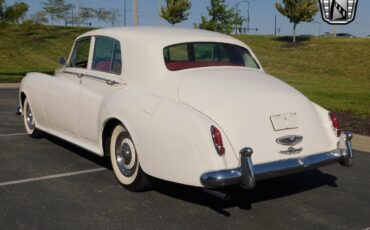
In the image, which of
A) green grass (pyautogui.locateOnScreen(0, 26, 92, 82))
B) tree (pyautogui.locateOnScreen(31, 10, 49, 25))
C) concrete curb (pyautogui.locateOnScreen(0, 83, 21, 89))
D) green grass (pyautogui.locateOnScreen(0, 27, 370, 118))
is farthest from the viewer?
tree (pyautogui.locateOnScreen(31, 10, 49, 25))

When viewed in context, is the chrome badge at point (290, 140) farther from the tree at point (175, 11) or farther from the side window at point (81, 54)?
the tree at point (175, 11)

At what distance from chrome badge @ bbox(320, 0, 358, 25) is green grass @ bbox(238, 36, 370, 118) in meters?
2.39

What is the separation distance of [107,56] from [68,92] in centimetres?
79

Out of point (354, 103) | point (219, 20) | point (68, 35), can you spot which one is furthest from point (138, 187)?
point (68, 35)

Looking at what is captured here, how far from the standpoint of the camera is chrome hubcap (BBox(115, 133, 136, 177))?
4.98 meters

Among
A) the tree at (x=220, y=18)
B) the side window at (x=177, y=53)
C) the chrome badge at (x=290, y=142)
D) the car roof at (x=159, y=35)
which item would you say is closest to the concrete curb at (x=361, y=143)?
the car roof at (x=159, y=35)

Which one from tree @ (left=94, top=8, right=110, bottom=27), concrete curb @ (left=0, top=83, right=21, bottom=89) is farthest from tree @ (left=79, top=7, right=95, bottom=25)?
concrete curb @ (left=0, top=83, right=21, bottom=89)

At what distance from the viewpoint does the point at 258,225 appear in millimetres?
4168

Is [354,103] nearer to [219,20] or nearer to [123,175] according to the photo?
[123,175]

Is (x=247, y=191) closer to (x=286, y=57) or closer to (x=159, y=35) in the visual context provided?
(x=159, y=35)

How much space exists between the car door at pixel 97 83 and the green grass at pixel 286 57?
1119 centimetres

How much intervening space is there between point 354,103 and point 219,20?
2653 centimetres

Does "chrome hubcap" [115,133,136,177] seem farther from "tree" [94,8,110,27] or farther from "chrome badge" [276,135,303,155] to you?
"tree" [94,8,110,27]

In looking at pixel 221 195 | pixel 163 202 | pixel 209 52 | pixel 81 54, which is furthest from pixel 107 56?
pixel 221 195
